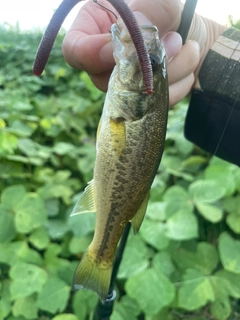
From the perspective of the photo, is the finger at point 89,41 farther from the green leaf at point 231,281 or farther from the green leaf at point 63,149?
the green leaf at point 63,149

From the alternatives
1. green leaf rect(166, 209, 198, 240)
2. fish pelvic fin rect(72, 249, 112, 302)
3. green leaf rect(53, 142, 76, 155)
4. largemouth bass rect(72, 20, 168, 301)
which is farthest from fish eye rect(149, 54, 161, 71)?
green leaf rect(53, 142, 76, 155)

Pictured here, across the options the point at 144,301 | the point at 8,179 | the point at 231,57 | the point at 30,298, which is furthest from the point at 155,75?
the point at 8,179

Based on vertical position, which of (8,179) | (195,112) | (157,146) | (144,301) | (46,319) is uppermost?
(157,146)

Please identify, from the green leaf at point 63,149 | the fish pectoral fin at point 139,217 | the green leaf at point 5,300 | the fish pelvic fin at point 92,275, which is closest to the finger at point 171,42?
the fish pectoral fin at point 139,217

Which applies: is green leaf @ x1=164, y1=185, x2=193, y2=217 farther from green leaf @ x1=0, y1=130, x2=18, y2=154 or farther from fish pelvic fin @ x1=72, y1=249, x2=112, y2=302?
green leaf @ x1=0, y1=130, x2=18, y2=154

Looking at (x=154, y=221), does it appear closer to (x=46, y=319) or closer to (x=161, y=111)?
(x=46, y=319)
